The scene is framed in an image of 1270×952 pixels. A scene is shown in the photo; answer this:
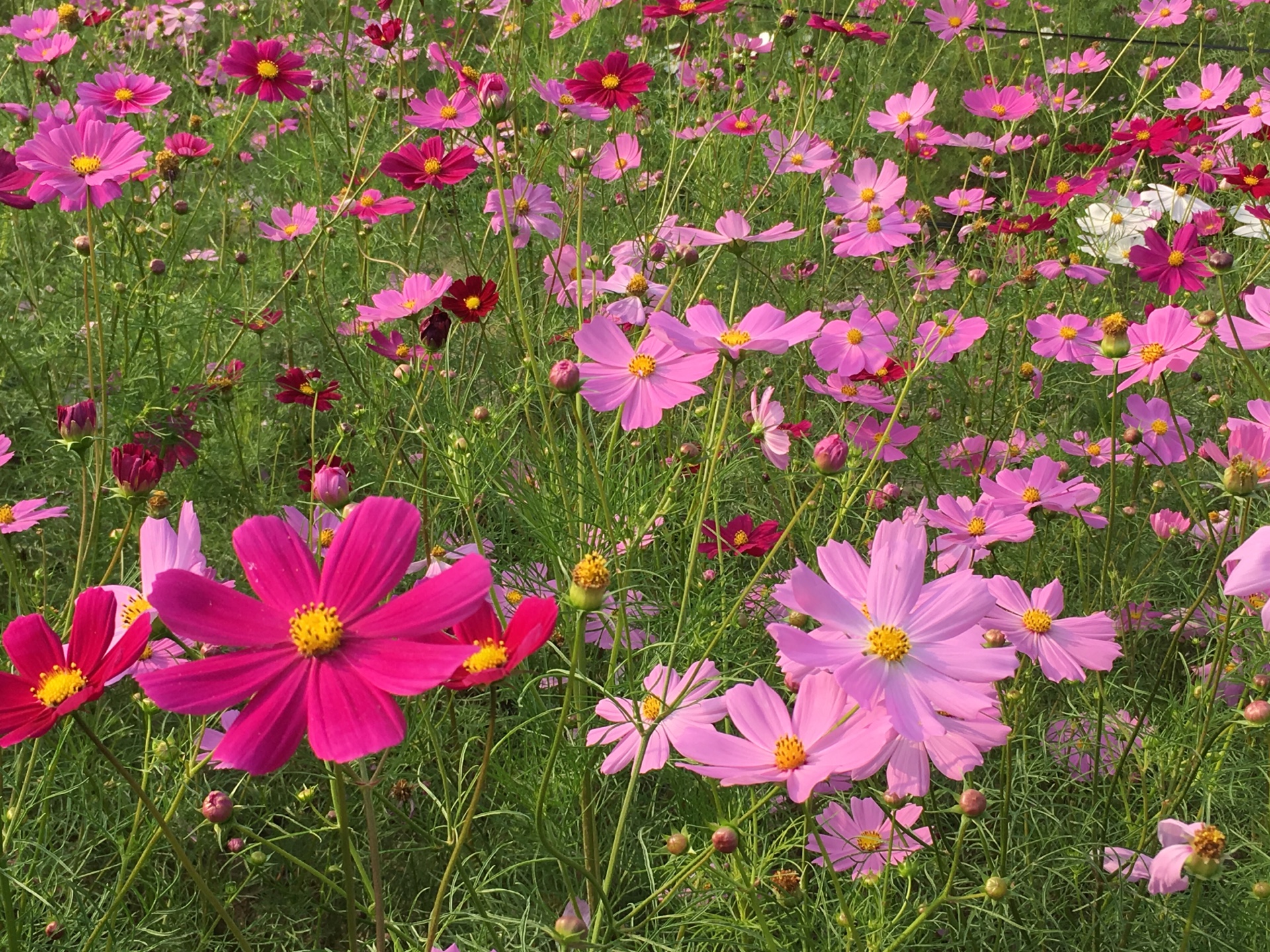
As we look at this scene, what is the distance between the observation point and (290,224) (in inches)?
80.0

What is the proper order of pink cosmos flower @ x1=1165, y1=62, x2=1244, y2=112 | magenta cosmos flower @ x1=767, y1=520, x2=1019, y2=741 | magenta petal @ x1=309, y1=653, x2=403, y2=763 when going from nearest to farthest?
1. magenta petal @ x1=309, y1=653, x2=403, y2=763
2. magenta cosmos flower @ x1=767, y1=520, x2=1019, y2=741
3. pink cosmos flower @ x1=1165, y1=62, x2=1244, y2=112

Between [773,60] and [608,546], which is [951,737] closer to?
[608,546]

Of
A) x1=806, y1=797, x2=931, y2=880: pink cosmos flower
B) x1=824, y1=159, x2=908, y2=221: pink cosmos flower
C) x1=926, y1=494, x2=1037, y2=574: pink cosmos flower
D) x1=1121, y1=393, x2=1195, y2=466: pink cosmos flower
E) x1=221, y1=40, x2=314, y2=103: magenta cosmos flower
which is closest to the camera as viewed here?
x1=806, y1=797, x2=931, y2=880: pink cosmos flower

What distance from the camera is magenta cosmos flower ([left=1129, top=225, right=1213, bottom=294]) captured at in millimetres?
1525

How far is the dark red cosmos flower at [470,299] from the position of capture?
1.21 meters

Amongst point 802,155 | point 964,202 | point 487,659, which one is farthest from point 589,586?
point 964,202

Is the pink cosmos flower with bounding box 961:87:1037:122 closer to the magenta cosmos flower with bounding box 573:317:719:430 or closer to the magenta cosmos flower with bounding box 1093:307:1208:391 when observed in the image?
the magenta cosmos flower with bounding box 1093:307:1208:391

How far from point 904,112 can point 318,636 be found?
7.05ft

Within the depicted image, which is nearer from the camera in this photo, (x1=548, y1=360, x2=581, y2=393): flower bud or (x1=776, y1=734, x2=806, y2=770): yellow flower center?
(x1=776, y1=734, x2=806, y2=770): yellow flower center

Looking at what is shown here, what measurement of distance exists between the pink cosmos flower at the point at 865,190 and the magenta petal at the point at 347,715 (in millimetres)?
1528

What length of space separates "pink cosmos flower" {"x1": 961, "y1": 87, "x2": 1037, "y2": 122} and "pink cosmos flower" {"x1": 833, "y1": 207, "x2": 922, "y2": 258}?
75cm

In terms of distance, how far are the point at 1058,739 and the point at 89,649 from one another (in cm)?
118

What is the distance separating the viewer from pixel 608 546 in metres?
1.00

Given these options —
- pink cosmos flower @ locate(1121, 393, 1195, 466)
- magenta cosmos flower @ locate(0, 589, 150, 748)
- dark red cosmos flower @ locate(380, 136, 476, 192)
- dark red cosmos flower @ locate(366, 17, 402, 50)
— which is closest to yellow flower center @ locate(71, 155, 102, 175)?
dark red cosmos flower @ locate(380, 136, 476, 192)
